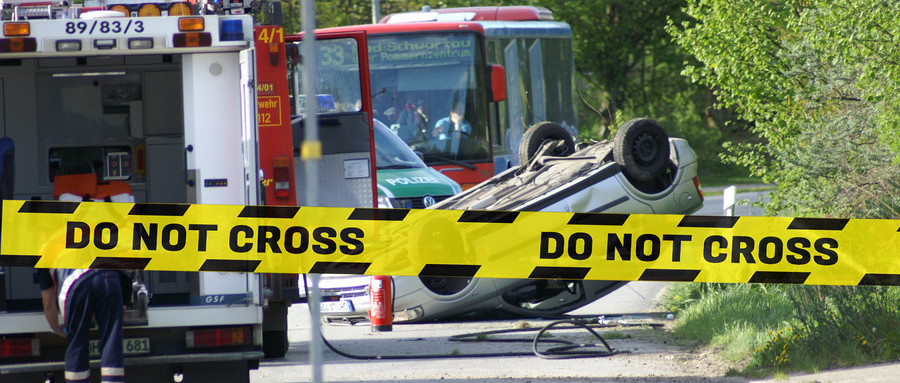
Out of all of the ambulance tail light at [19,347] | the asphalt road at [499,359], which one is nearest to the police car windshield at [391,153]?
the asphalt road at [499,359]

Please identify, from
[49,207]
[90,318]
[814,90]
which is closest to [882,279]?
[814,90]

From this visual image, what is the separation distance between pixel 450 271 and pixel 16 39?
476 cm

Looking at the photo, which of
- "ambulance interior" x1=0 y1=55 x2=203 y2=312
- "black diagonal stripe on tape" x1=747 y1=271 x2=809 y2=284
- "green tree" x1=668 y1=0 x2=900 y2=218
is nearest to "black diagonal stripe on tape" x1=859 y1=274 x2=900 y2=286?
"black diagonal stripe on tape" x1=747 y1=271 x2=809 y2=284

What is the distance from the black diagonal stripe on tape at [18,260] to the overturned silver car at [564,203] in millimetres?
3659

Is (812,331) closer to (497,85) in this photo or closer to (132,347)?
(132,347)

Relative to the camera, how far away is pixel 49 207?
726 cm

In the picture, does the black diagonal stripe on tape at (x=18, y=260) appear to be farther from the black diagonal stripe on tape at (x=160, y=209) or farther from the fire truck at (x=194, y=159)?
the black diagonal stripe on tape at (x=160, y=209)

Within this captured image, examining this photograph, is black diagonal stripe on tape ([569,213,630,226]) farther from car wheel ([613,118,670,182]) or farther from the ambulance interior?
the ambulance interior

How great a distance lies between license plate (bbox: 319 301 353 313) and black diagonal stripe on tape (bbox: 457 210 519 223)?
1.47 metres

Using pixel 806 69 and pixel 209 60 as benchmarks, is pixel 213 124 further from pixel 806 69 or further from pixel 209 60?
pixel 806 69

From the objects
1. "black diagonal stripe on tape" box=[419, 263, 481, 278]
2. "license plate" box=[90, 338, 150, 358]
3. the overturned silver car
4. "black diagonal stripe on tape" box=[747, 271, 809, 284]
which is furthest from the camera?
the overturned silver car

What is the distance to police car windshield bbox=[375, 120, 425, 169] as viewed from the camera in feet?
43.0

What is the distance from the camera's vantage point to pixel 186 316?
673 centimetres

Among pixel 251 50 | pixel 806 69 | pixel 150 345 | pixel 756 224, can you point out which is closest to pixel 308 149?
pixel 251 50
